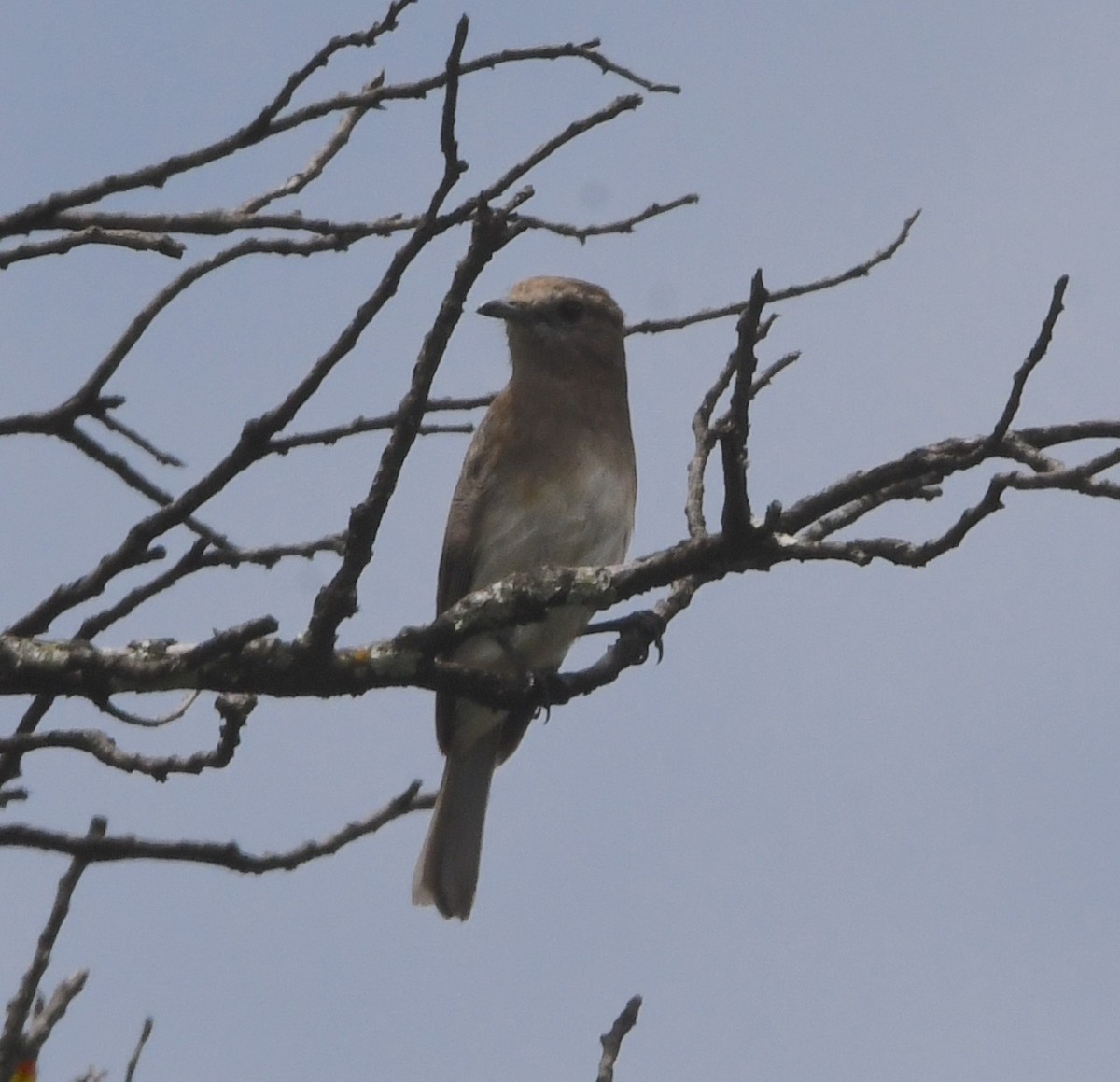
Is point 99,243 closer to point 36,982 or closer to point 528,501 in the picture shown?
point 36,982

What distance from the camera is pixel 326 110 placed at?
4.46 meters

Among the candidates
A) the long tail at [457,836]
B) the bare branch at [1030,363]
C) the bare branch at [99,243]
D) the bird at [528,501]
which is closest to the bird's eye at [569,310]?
the bird at [528,501]

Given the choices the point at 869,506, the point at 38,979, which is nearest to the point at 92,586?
the point at 38,979

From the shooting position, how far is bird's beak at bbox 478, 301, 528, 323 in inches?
300

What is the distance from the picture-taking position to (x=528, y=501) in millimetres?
7008

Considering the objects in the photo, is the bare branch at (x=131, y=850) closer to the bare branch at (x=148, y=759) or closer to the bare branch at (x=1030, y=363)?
the bare branch at (x=148, y=759)

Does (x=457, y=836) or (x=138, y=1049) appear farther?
(x=457, y=836)

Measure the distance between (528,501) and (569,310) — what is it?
1.11 meters

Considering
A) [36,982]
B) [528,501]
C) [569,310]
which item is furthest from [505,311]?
[36,982]

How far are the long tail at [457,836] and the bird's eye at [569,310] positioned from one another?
188 centimetres

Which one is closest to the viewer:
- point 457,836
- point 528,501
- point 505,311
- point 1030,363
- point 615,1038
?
point 1030,363

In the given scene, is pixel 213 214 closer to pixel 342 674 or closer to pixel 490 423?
pixel 342 674

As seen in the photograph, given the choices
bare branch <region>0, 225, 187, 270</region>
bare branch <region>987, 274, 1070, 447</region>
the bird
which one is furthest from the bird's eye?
bare branch <region>987, 274, 1070, 447</region>

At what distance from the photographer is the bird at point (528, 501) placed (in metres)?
6.94
